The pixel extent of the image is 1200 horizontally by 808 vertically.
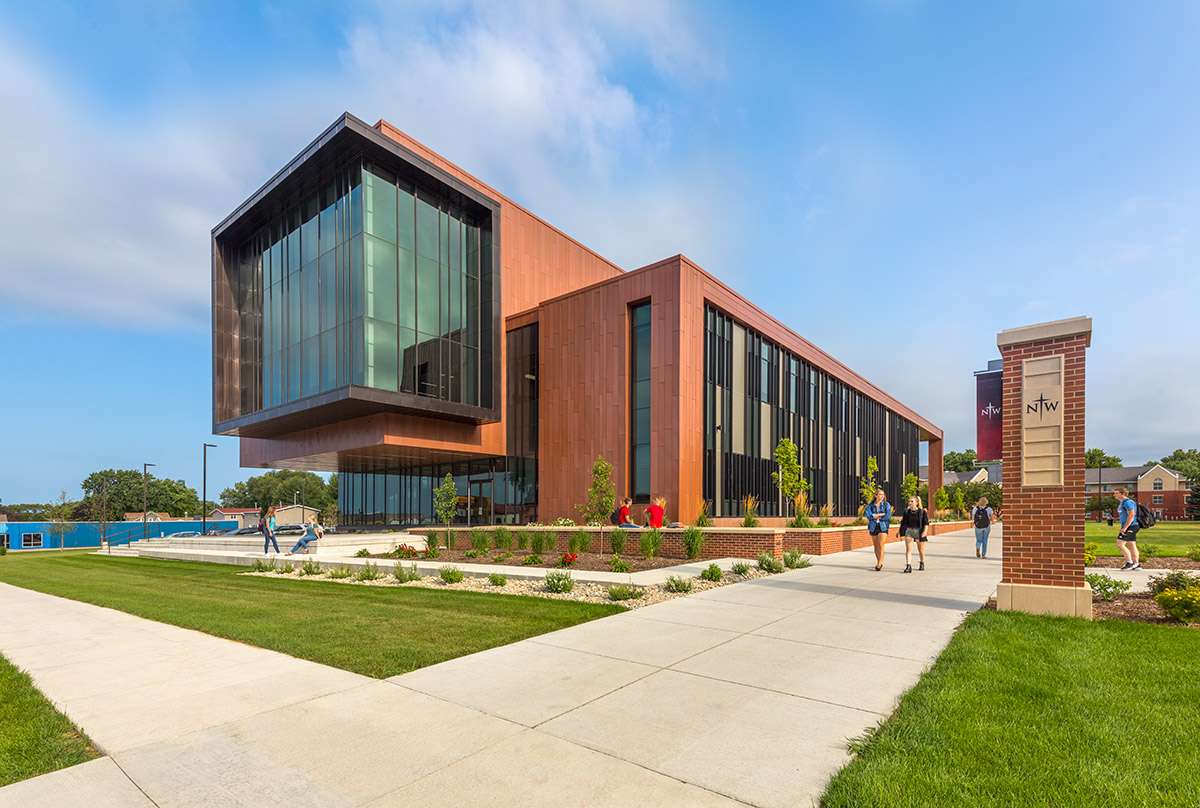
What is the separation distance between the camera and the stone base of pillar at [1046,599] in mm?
8281

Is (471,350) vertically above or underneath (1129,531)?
above

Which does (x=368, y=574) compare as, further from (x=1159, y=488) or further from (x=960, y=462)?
(x=960, y=462)

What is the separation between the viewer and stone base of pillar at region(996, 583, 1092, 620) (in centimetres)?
828

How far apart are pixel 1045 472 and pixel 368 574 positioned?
1376 cm

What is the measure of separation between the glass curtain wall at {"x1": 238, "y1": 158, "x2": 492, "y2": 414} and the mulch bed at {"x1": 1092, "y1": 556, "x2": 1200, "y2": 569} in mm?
23176

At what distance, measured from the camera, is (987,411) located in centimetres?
3616

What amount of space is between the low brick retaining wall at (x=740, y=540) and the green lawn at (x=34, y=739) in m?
12.6

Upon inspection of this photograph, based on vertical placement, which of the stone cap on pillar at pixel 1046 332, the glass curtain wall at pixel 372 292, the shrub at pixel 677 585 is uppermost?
the glass curtain wall at pixel 372 292

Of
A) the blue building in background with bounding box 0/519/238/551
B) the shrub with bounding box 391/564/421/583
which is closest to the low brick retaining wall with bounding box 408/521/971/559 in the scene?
the shrub with bounding box 391/564/421/583

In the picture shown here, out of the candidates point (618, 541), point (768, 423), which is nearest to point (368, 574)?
point (618, 541)

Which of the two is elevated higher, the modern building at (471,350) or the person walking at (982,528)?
the modern building at (471,350)

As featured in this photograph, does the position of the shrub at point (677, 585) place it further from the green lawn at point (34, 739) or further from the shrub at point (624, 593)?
the green lawn at point (34, 739)

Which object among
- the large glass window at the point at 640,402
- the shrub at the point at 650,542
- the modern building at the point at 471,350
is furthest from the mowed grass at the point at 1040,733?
the large glass window at the point at 640,402

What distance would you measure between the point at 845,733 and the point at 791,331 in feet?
103
